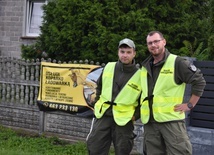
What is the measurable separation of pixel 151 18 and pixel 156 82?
4.20 metres

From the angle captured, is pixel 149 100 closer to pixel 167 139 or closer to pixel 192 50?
pixel 167 139

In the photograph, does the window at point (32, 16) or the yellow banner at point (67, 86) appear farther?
the window at point (32, 16)

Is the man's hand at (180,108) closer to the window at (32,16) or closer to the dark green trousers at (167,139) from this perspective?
the dark green trousers at (167,139)

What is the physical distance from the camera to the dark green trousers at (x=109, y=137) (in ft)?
15.8

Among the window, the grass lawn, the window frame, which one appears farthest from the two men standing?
the window frame

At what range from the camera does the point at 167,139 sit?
4.32 meters

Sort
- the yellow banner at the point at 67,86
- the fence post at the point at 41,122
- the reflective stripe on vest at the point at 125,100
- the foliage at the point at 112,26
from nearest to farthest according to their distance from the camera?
the reflective stripe on vest at the point at 125,100, the yellow banner at the point at 67,86, the foliage at the point at 112,26, the fence post at the point at 41,122

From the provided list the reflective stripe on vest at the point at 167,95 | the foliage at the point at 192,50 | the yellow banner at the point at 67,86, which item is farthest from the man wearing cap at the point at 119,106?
the foliage at the point at 192,50

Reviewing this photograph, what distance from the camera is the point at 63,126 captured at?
796 centimetres

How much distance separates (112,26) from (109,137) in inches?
147

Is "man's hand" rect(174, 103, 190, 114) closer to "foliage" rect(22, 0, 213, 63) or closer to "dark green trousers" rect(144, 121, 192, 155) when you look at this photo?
"dark green trousers" rect(144, 121, 192, 155)

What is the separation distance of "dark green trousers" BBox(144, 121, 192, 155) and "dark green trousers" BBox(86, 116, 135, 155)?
0.32 meters

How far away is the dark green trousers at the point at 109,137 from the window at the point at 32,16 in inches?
347

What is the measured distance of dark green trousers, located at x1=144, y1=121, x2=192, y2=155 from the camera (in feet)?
14.0
